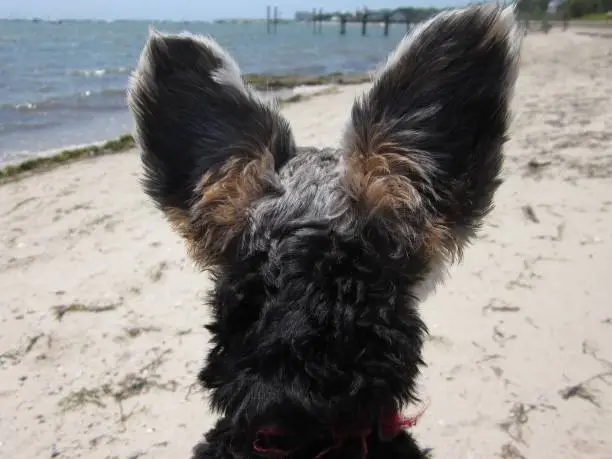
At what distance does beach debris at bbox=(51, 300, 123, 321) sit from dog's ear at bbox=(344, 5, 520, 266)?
3.90 metres

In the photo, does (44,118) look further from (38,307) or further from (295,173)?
(295,173)

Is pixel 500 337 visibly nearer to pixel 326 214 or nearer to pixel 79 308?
pixel 326 214

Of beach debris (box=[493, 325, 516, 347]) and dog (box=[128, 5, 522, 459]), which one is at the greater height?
dog (box=[128, 5, 522, 459])

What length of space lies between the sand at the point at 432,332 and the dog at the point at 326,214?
331 millimetres

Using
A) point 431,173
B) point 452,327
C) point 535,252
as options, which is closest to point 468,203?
point 431,173

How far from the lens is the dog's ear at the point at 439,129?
89.0 inches

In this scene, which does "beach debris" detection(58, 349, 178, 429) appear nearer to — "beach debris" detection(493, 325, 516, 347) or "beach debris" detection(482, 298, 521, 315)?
"beach debris" detection(493, 325, 516, 347)

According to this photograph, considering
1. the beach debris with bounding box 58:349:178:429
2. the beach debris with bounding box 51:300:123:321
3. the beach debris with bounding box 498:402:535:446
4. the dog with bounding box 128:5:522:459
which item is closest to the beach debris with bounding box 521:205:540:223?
the beach debris with bounding box 498:402:535:446

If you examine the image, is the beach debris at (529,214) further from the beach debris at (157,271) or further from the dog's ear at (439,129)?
the dog's ear at (439,129)

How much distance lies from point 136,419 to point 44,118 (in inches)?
676

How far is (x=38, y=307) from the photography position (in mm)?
5789

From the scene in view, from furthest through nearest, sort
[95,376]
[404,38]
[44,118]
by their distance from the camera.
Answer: [44,118] < [95,376] < [404,38]

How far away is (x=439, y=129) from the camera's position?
→ 7.73 feet

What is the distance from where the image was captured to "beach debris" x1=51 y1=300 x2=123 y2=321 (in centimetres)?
563
